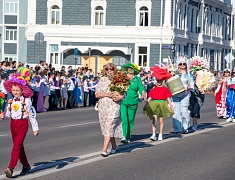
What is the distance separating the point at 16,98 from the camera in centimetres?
1202

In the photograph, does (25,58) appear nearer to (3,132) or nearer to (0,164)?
(3,132)

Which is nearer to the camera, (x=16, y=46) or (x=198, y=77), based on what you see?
(x=198, y=77)

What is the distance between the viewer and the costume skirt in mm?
18172

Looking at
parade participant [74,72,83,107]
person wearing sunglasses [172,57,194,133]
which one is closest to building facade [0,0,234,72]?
parade participant [74,72,83,107]

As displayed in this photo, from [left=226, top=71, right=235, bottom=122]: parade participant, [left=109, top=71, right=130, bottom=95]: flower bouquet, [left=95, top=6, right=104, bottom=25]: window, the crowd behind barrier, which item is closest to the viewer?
[left=109, top=71, right=130, bottom=95]: flower bouquet

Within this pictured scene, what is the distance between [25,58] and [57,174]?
5785 cm

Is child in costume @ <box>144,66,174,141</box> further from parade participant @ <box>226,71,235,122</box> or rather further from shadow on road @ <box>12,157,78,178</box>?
parade participant @ <box>226,71,235,122</box>

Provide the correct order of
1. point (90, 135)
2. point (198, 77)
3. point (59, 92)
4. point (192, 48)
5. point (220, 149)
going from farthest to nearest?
1. point (192, 48)
2. point (59, 92)
3. point (198, 77)
4. point (90, 135)
5. point (220, 149)

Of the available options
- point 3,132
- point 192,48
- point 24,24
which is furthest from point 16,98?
point 192,48

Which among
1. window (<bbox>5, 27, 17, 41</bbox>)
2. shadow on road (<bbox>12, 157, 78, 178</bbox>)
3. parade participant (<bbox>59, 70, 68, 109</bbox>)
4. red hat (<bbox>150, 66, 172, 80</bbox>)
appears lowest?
shadow on road (<bbox>12, 157, 78, 178</bbox>)

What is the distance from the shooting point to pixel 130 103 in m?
17.3

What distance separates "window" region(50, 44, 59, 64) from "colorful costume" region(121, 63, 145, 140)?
50.0 meters

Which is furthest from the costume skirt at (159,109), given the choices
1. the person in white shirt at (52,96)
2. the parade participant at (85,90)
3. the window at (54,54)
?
the window at (54,54)

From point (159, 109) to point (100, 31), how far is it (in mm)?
48831
